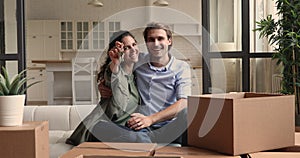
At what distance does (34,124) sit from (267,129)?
2.95 ft

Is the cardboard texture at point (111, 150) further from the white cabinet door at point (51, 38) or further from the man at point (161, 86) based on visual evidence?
the white cabinet door at point (51, 38)

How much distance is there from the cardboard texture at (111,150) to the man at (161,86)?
0.43m

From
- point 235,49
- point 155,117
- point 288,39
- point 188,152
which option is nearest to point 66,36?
point 235,49

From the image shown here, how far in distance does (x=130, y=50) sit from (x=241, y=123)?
85 centimetres

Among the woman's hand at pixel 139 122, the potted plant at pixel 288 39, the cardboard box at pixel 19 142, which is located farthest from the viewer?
the potted plant at pixel 288 39

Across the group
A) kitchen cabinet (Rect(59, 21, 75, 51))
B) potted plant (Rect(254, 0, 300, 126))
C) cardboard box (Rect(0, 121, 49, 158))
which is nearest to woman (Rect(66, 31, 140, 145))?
cardboard box (Rect(0, 121, 49, 158))

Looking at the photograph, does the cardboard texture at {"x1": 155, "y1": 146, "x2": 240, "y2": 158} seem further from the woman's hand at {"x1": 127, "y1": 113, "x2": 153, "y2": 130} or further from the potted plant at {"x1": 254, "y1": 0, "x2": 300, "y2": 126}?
the potted plant at {"x1": 254, "y1": 0, "x2": 300, "y2": 126}

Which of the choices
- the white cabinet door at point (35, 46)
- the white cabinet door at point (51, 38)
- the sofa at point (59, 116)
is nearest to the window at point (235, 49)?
the sofa at point (59, 116)

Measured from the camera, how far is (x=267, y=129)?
1.57 meters

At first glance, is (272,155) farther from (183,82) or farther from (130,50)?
(130,50)

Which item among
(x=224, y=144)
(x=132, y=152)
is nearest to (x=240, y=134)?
(x=224, y=144)

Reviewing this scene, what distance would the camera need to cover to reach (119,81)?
6.78ft

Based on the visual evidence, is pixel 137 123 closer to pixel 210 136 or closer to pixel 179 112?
pixel 179 112

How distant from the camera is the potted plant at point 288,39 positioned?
2.74m
